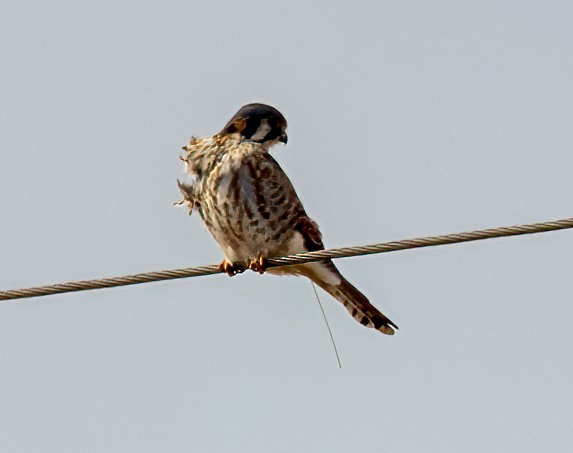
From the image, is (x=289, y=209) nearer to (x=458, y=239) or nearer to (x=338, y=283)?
(x=338, y=283)

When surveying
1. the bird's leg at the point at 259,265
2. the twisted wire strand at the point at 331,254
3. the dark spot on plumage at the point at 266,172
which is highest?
the dark spot on plumage at the point at 266,172

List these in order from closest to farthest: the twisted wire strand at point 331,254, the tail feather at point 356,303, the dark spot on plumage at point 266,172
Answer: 1. the twisted wire strand at point 331,254
2. the dark spot on plumage at point 266,172
3. the tail feather at point 356,303

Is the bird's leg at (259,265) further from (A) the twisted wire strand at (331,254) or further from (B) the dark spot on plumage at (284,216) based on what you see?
(A) the twisted wire strand at (331,254)

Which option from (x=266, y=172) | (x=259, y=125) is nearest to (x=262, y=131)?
(x=259, y=125)

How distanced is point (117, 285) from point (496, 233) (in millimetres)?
1875

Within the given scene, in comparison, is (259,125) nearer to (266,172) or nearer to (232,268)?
(266,172)

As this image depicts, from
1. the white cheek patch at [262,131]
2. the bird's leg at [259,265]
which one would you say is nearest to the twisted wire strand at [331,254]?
the bird's leg at [259,265]

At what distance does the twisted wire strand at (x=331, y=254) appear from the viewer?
258 inches

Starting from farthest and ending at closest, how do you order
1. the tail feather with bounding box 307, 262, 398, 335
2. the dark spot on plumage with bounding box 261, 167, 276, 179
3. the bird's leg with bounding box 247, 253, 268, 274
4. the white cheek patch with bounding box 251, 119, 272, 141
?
1. the tail feather with bounding box 307, 262, 398, 335
2. the white cheek patch with bounding box 251, 119, 272, 141
3. the dark spot on plumage with bounding box 261, 167, 276, 179
4. the bird's leg with bounding box 247, 253, 268, 274

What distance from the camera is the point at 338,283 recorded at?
982 centimetres

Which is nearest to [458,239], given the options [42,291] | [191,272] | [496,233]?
[496,233]

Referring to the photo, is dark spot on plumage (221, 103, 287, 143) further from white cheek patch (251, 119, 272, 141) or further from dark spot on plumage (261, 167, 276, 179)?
dark spot on plumage (261, 167, 276, 179)

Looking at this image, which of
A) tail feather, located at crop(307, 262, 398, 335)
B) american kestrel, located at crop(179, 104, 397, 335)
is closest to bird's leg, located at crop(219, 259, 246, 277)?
american kestrel, located at crop(179, 104, 397, 335)

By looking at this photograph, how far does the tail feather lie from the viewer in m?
9.77
